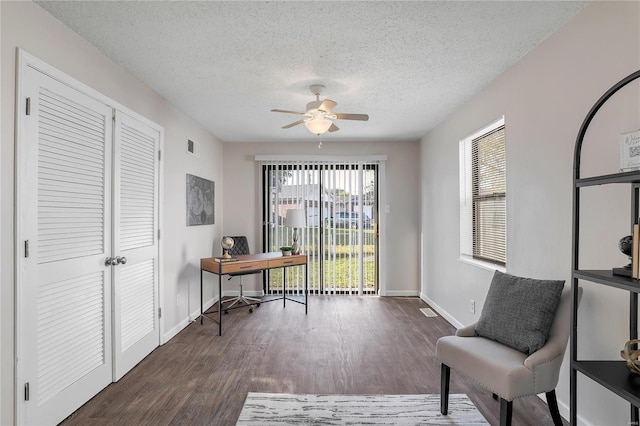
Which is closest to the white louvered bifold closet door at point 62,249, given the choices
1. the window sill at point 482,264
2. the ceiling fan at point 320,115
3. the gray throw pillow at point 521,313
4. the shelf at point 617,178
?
the ceiling fan at point 320,115

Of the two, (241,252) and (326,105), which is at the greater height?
(326,105)

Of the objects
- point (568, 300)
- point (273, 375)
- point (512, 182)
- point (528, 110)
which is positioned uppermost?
point (528, 110)

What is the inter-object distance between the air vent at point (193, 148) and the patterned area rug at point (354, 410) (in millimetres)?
2871

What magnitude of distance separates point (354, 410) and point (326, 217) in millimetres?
3470

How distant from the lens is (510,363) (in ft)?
5.98

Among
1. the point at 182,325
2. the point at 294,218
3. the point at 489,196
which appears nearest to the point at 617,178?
the point at 489,196

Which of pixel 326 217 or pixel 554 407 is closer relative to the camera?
pixel 554 407

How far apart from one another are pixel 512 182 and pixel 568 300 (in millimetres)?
1115

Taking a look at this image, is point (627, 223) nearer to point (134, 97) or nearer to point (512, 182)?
point (512, 182)

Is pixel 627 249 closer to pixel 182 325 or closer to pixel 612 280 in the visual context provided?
pixel 612 280

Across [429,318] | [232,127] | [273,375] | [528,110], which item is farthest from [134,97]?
[429,318]

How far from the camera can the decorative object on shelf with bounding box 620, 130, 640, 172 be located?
1.47 m

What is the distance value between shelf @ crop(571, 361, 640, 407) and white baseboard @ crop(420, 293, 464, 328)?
→ 2.26m

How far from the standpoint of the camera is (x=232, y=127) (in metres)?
4.61
